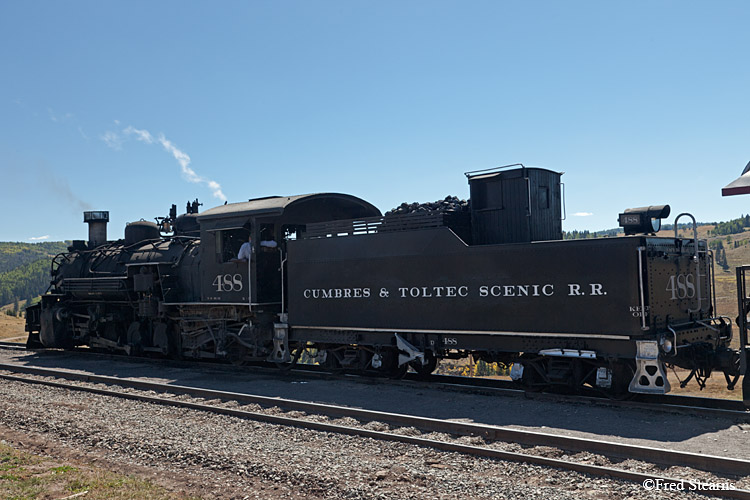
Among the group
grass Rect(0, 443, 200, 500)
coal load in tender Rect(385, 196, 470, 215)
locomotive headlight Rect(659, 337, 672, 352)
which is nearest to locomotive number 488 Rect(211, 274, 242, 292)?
coal load in tender Rect(385, 196, 470, 215)

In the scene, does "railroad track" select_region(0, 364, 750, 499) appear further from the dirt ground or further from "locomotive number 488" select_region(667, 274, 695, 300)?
"locomotive number 488" select_region(667, 274, 695, 300)

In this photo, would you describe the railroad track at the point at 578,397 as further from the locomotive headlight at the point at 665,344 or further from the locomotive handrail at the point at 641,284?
the locomotive handrail at the point at 641,284

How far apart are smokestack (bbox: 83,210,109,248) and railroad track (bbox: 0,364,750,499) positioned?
8.59 m

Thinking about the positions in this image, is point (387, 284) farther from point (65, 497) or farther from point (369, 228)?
point (65, 497)

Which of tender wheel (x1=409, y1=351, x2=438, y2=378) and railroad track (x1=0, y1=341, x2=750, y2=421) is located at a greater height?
tender wheel (x1=409, y1=351, x2=438, y2=378)

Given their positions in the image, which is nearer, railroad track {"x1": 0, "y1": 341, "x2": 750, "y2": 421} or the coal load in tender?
railroad track {"x1": 0, "y1": 341, "x2": 750, "y2": 421}

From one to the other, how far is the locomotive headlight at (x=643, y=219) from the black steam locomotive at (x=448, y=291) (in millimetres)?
21

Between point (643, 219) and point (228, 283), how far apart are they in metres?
8.46

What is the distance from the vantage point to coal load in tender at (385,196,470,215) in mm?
10969

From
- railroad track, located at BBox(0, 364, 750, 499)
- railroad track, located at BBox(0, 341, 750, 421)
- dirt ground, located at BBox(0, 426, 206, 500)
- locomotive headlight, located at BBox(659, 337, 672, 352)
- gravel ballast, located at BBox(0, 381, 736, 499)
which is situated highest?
locomotive headlight, located at BBox(659, 337, 672, 352)

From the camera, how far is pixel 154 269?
1567 centimetres

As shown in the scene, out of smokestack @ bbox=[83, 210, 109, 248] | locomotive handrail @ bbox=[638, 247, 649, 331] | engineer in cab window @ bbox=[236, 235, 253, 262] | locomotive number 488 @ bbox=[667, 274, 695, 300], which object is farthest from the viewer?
smokestack @ bbox=[83, 210, 109, 248]

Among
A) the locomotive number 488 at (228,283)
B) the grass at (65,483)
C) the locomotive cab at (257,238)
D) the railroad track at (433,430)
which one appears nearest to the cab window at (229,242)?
the locomotive cab at (257,238)

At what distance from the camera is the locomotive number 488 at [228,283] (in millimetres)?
13203
